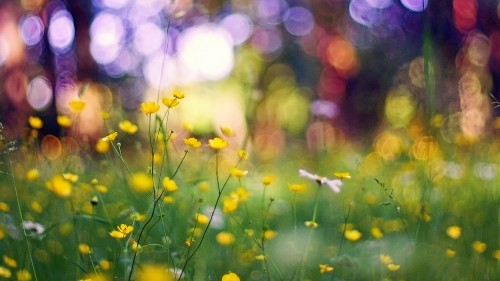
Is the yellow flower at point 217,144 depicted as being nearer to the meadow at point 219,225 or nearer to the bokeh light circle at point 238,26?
the meadow at point 219,225

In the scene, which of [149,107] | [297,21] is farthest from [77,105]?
[297,21]

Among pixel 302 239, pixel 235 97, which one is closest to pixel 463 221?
pixel 302 239

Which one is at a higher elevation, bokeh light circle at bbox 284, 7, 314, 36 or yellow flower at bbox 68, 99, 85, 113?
yellow flower at bbox 68, 99, 85, 113

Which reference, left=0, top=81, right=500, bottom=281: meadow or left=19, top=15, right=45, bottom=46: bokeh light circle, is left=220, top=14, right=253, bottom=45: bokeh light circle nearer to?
left=19, top=15, right=45, bottom=46: bokeh light circle

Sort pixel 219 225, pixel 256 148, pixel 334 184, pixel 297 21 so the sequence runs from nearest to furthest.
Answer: pixel 334 184 → pixel 219 225 → pixel 256 148 → pixel 297 21

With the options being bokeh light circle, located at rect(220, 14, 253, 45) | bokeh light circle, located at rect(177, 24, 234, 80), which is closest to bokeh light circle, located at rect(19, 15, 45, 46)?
bokeh light circle, located at rect(177, 24, 234, 80)

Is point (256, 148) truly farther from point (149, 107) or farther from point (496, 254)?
point (149, 107)

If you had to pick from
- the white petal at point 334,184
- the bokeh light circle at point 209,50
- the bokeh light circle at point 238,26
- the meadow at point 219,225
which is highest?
the white petal at point 334,184

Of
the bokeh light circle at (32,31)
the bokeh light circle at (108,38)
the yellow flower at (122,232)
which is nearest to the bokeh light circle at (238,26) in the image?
the bokeh light circle at (108,38)
